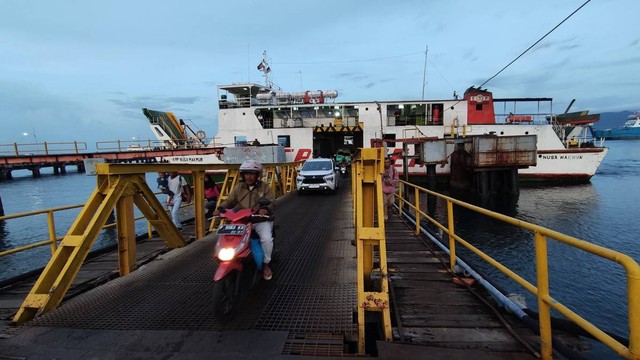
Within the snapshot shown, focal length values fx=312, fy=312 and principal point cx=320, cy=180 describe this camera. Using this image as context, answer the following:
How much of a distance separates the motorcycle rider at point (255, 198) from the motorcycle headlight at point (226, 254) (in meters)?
0.79

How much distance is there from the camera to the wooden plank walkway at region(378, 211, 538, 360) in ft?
9.27

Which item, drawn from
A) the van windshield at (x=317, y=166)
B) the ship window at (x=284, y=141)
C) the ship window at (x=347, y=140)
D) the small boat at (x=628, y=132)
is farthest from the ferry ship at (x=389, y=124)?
the small boat at (x=628, y=132)

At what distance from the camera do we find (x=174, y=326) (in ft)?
11.1

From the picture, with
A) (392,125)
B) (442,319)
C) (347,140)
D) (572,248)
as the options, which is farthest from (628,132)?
(442,319)

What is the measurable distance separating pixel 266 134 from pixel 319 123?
497cm

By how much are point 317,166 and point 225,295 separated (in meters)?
12.3

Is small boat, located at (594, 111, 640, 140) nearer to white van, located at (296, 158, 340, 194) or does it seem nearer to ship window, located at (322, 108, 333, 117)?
ship window, located at (322, 108, 333, 117)

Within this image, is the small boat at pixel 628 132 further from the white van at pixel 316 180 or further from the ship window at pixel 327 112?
the white van at pixel 316 180

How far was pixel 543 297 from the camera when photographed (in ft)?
8.63

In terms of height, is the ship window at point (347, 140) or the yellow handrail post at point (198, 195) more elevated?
the ship window at point (347, 140)

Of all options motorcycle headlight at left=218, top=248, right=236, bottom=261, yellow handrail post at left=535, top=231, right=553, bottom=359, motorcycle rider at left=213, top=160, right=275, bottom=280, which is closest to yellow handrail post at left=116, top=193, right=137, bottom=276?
motorcycle rider at left=213, top=160, right=275, bottom=280

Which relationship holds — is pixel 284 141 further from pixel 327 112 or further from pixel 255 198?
pixel 255 198

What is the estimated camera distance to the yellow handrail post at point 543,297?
261cm

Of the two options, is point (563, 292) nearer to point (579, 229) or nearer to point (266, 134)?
point (579, 229)
